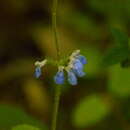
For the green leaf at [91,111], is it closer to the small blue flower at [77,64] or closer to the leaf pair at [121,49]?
the leaf pair at [121,49]

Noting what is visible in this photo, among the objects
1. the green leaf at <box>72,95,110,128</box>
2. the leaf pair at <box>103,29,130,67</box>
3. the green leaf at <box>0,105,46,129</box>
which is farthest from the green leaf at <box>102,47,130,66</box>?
the green leaf at <box>72,95,110,128</box>

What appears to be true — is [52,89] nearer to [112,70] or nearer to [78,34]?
[78,34]

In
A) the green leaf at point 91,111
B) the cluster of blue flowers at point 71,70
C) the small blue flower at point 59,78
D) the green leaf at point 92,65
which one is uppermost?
the green leaf at point 92,65

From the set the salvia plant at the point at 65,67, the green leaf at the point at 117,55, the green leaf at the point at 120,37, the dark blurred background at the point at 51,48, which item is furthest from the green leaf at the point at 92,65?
the salvia plant at the point at 65,67

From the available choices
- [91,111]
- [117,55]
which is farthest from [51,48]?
[117,55]

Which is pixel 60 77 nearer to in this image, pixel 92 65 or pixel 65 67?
pixel 65 67

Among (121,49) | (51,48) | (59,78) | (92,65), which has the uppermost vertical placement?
(51,48)
